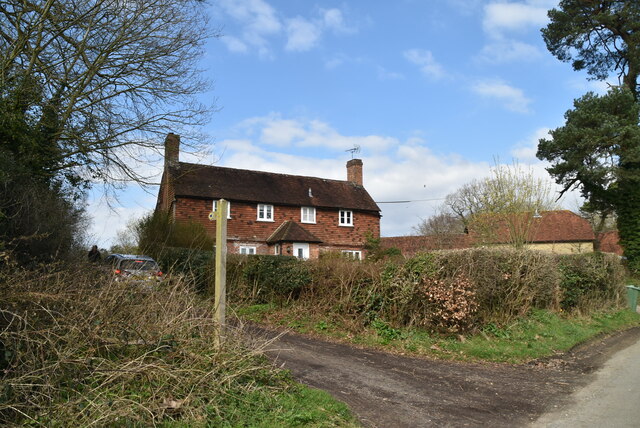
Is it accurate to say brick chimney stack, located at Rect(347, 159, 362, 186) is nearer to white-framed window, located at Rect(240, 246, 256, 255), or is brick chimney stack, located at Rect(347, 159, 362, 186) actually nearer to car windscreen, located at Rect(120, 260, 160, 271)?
white-framed window, located at Rect(240, 246, 256, 255)

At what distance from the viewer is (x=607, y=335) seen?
13.6m

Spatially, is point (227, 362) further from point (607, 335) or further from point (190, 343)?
point (607, 335)

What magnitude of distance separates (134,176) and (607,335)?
→ 46.8ft

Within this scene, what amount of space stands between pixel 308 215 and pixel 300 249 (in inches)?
139

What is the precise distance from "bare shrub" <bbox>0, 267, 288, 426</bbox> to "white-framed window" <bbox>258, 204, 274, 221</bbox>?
25.4 meters

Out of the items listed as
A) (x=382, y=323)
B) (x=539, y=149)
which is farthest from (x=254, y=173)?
(x=382, y=323)

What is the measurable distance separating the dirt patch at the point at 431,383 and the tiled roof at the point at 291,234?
63.8ft

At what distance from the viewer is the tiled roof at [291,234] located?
2999cm

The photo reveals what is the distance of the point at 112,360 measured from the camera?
206 inches

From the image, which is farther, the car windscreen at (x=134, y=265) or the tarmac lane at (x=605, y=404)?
the car windscreen at (x=134, y=265)

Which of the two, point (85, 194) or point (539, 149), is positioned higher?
point (539, 149)

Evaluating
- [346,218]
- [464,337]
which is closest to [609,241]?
[346,218]

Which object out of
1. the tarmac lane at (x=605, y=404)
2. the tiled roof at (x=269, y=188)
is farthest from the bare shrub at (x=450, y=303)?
the tiled roof at (x=269, y=188)

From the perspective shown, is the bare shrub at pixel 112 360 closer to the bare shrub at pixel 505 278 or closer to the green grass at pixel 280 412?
the green grass at pixel 280 412
